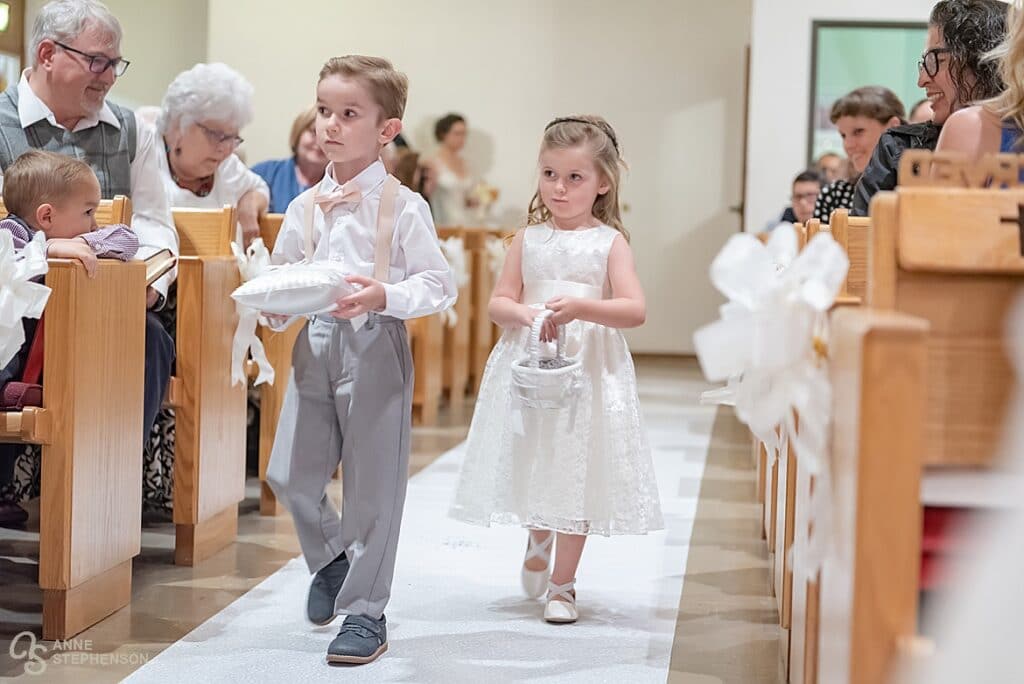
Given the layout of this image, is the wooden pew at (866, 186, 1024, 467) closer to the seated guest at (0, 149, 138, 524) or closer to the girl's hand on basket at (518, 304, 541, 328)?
the girl's hand on basket at (518, 304, 541, 328)

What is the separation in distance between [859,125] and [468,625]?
8.22 ft

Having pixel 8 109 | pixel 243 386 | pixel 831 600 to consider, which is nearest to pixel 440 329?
pixel 243 386

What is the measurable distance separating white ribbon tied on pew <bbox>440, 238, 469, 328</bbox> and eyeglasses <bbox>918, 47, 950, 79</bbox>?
3.95 meters

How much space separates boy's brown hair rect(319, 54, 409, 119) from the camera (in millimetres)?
2779

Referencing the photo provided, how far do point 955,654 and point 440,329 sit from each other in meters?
5.66

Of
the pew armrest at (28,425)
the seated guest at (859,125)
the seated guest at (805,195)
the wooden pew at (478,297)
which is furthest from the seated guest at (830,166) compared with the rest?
the pew armrest at (28,425)

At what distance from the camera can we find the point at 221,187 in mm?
4539

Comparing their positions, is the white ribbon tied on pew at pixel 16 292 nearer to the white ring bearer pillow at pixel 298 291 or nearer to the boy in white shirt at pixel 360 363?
the white ring bearer pillow at pixel 298 291

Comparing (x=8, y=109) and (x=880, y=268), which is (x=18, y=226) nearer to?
(x=8, y=109)

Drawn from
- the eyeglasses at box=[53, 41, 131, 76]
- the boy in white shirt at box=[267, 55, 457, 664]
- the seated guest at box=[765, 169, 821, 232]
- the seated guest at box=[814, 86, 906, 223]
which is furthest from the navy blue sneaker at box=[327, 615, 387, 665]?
the seated guest at box=[765, 169, 821, 232]

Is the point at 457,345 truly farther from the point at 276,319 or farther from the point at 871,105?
the point at 276,319

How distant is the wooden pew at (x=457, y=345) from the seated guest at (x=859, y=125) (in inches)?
119

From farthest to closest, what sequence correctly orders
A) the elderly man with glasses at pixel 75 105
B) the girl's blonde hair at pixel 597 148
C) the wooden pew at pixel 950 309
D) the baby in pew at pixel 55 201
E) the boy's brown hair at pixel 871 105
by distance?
1. the boy's brown hair at pixel 871 105
2. the elderly man with glasses at pixel 75 105
3. the girl's blonde hair at pixel 597 148
4. the baby in pew at pixel 55 201
5. the wooden pew at pixel 950 309

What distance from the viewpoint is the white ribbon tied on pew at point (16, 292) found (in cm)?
261
